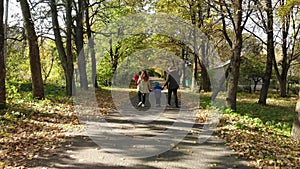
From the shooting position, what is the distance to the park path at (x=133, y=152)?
531 cm

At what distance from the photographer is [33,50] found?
12891 millimetres

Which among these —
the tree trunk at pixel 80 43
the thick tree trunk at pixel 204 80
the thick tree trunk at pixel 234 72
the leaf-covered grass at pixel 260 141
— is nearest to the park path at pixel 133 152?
the leaf-covered grass at pixel 260 141

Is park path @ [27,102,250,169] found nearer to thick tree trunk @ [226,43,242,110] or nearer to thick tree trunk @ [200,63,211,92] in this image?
thick tree trunk @ [226,43,242,110]

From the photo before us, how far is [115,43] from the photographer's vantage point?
116 feet

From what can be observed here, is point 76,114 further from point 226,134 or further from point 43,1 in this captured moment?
point 43,1

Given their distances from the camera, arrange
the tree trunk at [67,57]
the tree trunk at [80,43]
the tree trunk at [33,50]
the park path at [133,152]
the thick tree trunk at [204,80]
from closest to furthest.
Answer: the park path at [133,152]
the tree trunk at [33,50]
the tree trunk at [67,57]
the tree trunk at [80,43]
the thick tree trunk at [204,80]

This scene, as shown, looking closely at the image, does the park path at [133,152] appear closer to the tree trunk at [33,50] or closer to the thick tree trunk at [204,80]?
the tree trunk at [33,50]

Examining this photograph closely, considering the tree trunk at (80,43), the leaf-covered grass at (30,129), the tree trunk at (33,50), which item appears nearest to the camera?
the leaf-covered grass at (30,129)

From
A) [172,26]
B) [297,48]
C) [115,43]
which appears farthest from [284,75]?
[115,43]

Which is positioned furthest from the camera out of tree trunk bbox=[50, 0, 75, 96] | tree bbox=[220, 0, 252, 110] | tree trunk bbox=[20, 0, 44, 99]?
tree trunk bbox=[50, 0, 75, 96]

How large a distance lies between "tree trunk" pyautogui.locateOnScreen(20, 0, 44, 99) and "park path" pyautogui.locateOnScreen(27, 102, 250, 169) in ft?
19.9

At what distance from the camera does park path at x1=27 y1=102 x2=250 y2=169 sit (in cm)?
531

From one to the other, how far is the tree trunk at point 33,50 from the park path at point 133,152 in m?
6.06

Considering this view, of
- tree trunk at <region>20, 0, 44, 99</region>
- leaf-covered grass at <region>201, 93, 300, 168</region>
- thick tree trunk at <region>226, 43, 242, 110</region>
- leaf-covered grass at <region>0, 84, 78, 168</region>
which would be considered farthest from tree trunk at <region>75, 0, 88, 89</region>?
leaf-covered grass at <region>201, 93, 300, 168</region>
